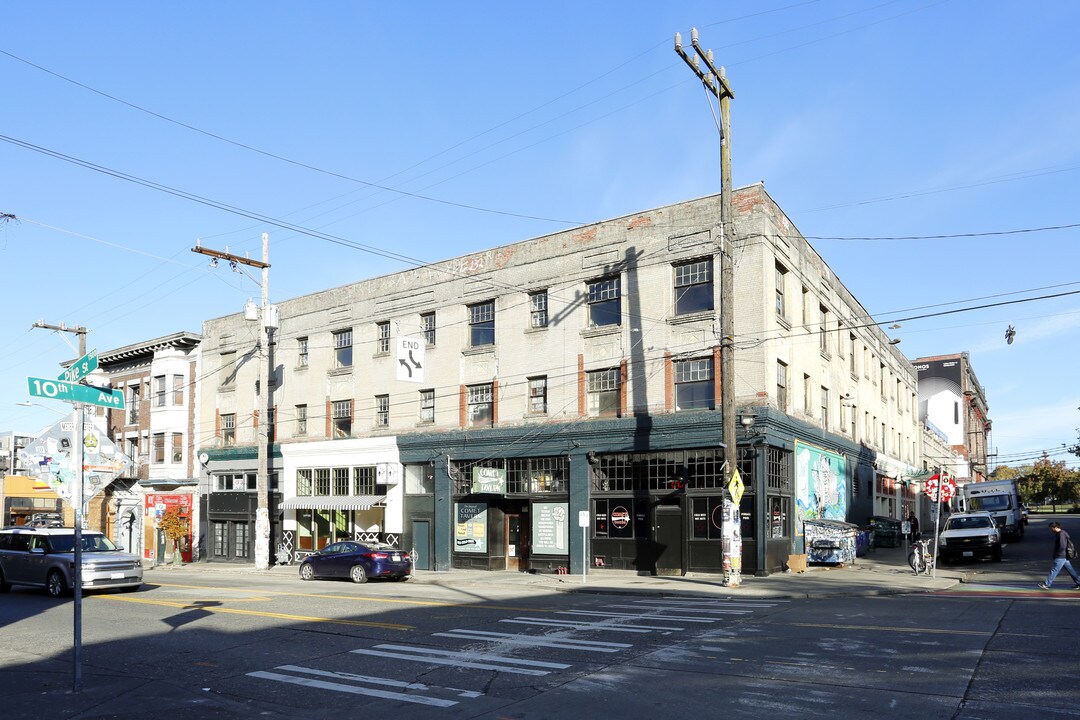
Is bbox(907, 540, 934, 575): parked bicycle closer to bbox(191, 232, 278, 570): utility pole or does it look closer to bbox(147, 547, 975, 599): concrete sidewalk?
bbox(147, 547, 975, 599): concrete sidewalk

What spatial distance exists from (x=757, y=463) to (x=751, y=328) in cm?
409

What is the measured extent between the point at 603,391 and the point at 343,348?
44.9ft

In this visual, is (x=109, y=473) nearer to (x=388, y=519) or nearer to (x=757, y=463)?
(x=388, y=519)

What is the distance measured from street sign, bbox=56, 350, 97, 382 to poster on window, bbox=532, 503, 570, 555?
2096cm

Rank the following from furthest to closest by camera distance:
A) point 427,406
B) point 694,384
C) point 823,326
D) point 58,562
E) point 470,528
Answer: point 823,326, point 427,406, point 470,528, point 694,384, point 58,562

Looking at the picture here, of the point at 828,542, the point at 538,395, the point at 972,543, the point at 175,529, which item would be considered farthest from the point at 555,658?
the point at 175,529

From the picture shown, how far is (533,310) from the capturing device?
31.7 metres

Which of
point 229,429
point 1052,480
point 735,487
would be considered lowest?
point 1052,480

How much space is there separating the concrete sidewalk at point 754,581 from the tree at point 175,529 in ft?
30.1

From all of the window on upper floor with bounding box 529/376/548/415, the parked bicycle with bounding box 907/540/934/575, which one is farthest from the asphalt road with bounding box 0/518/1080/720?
the window on upper floor with bounding box 529/376/548/415

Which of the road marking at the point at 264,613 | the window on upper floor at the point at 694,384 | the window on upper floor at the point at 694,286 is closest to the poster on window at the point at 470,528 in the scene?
the window on upper floor at the point at 694,384

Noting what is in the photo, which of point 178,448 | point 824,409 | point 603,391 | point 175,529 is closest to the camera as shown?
point 603,391

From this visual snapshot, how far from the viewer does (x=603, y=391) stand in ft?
96.9

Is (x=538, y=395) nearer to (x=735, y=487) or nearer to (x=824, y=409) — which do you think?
(x=735, y=487)
